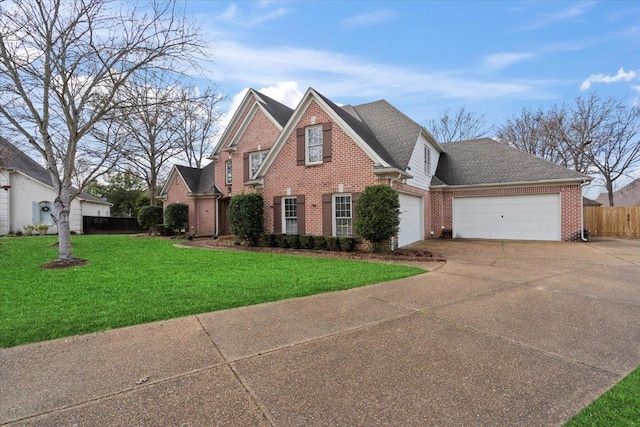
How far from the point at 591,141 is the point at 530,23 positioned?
19610mm

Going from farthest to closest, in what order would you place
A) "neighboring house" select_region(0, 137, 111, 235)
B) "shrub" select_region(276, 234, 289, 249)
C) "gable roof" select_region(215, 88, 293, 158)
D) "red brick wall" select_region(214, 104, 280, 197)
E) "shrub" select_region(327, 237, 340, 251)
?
1. "neighboring house" select_region(0, 137, 111, 235)
2. "gable roof" select_region(215, 88, 293, 158)
3. "red brick wall" select_region(214, 104, 280, 197)
4. "shrub" select_region(276, 234, 289, 249)
5. "shrub" select_region(327, 237, 340, 251)

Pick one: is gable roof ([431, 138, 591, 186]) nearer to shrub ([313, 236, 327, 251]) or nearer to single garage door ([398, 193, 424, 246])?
single garage door ([398, 193, 424, 246])

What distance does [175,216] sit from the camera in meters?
19.2

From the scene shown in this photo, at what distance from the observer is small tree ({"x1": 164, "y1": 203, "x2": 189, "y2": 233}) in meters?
19.2

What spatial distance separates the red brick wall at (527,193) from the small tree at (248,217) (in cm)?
879

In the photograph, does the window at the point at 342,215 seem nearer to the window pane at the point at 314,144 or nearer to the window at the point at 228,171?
the window pane at the point at 314,144

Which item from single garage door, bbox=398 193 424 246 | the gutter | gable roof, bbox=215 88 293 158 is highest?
gable roof, bbox=215 88 293 158

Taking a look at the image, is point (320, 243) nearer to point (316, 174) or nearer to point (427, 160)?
point (316, 174)

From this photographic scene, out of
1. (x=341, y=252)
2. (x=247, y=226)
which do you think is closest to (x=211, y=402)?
(x=341, y=252)

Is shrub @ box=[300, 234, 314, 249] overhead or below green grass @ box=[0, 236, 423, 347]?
overhead

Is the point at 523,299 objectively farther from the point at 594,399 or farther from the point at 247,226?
the point at 247,226

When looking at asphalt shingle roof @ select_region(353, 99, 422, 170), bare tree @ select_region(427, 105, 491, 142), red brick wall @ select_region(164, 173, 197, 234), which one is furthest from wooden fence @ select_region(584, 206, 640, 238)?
red brick wall @ select_region(164, 173, 197, 234)

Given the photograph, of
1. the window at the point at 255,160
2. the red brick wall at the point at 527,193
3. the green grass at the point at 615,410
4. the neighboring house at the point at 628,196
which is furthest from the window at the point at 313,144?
the neighboring house at the point at 628,196

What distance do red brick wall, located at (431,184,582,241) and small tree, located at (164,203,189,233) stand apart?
14.9m
